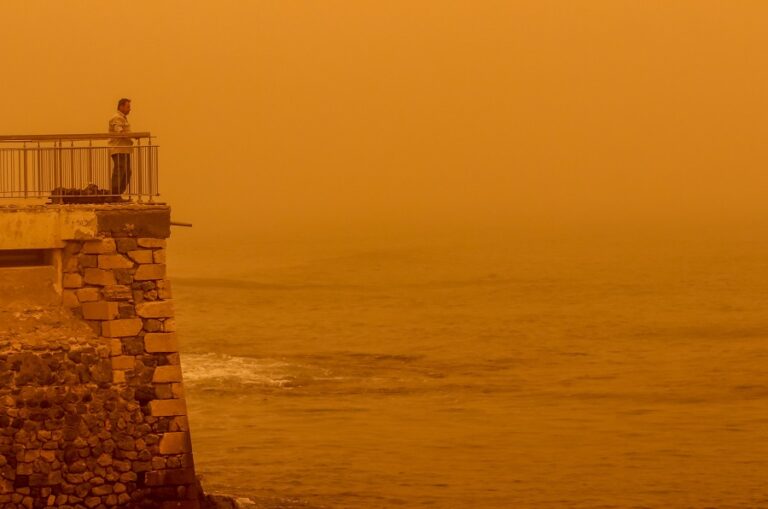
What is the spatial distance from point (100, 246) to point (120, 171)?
139cm

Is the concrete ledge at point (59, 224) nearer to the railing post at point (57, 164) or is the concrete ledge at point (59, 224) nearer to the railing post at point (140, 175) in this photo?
the railing post at point (140, 175)

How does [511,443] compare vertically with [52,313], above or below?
below

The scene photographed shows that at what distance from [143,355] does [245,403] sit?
46.5ft

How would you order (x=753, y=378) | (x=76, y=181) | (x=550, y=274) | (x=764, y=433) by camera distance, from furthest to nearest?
(x=550, y=274), (x=753, y=378), (x=764, y=433), (x=76, y=181)

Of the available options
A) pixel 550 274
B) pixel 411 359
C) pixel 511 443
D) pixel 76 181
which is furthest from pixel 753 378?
pixel 550 274

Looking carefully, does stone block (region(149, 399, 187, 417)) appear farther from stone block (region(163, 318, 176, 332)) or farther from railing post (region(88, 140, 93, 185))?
railing post (region(88, 140, 93, 185))

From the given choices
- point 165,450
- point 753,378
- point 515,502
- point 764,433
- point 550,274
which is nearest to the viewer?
point 165,450

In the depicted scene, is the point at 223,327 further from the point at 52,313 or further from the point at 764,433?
the point at 52,313

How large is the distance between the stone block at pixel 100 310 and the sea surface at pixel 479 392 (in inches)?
214

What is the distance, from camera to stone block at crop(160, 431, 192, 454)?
17.8 m

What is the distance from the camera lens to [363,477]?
25266mm

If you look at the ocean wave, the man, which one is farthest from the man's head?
the ocean wave

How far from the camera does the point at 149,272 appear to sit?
18000 mm

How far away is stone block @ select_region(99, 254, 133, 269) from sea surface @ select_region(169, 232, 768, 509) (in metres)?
5.57
